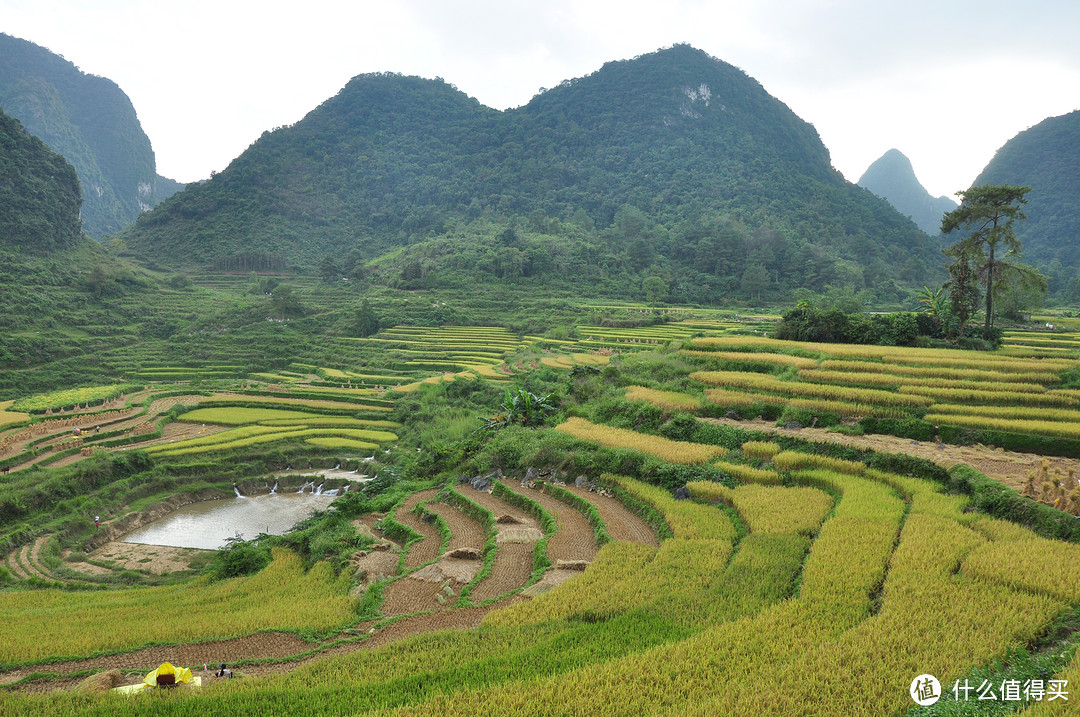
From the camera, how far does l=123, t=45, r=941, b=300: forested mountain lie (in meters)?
61.2

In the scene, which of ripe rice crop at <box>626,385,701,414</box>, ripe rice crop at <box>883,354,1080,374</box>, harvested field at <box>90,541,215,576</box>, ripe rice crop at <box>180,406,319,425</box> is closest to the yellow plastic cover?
harvested field at <box>90,541,215,576</box>

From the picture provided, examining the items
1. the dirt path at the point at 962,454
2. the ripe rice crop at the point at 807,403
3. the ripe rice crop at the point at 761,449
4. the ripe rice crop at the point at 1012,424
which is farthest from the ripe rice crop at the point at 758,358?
the ripe rice crop at the point at 761,449

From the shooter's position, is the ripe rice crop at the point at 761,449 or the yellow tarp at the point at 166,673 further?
the ripe rice crop at the point at 761,449

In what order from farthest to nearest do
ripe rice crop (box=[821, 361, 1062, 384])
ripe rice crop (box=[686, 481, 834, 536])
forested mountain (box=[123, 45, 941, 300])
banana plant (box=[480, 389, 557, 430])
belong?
1. forested mountain (box=[123, 45, 941, 300])
2. banana plant (box=[480, 389, 557, 430])
3. ripe rice crop (box=[821, 361, 1062, 384])
4. ripe rice crop (box=[686, 481, 834, 536])

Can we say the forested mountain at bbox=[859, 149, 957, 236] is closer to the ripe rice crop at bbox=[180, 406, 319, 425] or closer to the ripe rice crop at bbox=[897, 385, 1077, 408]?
the ripe rice crop at bbox=[897, 385, 1077, 408]

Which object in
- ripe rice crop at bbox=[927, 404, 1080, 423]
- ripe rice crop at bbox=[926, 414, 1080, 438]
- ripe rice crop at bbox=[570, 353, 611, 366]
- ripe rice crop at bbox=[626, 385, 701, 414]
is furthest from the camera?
ripe rice crop at bbox=[570, 353, 611, 366]

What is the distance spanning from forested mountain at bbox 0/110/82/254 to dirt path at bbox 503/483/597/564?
56978 millimetres

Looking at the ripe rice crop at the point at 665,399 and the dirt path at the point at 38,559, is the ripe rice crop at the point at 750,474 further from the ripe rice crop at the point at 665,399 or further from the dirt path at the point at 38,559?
the dirt path at the point at 38,559

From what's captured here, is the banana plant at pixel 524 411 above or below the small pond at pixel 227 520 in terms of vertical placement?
above

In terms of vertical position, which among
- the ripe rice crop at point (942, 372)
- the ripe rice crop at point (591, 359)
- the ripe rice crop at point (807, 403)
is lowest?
the ripe rice crop at point (807, 403)

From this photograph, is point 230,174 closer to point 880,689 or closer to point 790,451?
point 790,451

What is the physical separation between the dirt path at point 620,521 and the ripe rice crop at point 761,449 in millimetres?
3384

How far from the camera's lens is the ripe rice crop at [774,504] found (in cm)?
1005

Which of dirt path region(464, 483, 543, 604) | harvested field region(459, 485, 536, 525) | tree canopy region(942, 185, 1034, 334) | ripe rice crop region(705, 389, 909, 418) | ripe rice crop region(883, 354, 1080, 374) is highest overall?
tree canopy region(942, 185, 1034, 334)
